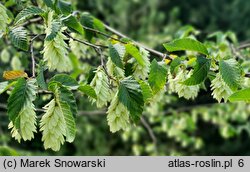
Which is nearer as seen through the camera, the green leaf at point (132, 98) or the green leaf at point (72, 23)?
the green leaf at point (132, 98)

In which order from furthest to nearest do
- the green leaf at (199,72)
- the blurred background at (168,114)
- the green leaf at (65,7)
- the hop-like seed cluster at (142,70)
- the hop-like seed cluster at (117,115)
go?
the blurred background at (168,114) → the green leaf at (65,7) → the hop-like seed cluster at (142,70) → the green leaf at (199,72) → the hop-like seed cluster at (117,115)

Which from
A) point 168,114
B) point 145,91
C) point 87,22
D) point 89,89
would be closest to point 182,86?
point 145,91

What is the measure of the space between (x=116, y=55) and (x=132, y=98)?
18cm

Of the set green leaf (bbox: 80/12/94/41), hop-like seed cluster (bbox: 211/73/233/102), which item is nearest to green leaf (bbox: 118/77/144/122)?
hop-like seed cluster (bbox: 211/73/233/102)

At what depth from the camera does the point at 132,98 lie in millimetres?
1115

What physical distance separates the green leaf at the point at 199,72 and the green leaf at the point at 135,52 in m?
0.14

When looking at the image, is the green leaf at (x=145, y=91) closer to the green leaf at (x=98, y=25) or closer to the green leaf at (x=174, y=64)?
the green leaf at (x=174, y=64)

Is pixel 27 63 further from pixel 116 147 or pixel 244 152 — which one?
pixel 244 152

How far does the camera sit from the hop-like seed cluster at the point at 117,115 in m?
1.12

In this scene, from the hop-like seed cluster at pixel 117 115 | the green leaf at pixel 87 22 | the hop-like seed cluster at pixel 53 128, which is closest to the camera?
the hop-like seed cluster at pixel 53 128

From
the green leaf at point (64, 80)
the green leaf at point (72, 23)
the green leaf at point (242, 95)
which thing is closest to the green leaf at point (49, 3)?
the green leaf at point (72, 23)

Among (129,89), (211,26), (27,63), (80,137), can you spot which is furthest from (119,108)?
(211,26)

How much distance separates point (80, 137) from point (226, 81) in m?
4.59

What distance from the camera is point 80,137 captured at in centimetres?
571
